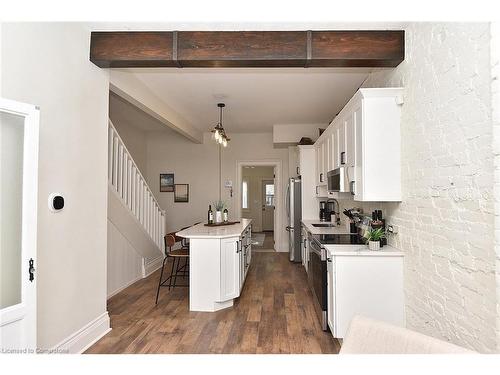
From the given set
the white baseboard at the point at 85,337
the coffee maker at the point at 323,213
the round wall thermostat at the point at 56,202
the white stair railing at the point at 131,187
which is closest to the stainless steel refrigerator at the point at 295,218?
the coffee maker at the point at 323,213

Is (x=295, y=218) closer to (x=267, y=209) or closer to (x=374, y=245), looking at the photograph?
(x=374, y=245)

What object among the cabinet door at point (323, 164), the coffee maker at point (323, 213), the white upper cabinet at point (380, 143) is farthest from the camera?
the coffee maker at point (323, 213)

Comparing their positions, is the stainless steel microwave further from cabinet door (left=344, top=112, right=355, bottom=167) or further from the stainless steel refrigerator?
the stainless steel refrigerator

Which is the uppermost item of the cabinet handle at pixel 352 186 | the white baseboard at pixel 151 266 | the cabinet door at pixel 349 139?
the cabinet door at pixel 349 139

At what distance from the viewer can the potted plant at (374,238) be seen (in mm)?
2682

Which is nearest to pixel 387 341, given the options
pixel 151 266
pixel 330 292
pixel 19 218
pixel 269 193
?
pixel 330 292

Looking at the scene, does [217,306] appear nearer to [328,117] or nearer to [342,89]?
[342,89]

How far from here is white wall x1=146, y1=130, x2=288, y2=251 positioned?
710 cm

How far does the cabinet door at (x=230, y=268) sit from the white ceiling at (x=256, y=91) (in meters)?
2.07

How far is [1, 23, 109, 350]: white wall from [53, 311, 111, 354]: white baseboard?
0.04 metres

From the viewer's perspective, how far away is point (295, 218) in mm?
6012

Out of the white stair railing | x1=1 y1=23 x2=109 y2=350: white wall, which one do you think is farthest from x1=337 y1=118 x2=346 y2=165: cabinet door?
the white stair railing

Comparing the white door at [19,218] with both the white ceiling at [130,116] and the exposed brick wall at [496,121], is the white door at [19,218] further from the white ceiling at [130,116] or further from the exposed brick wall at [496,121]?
the white ceiling at [130,116]
